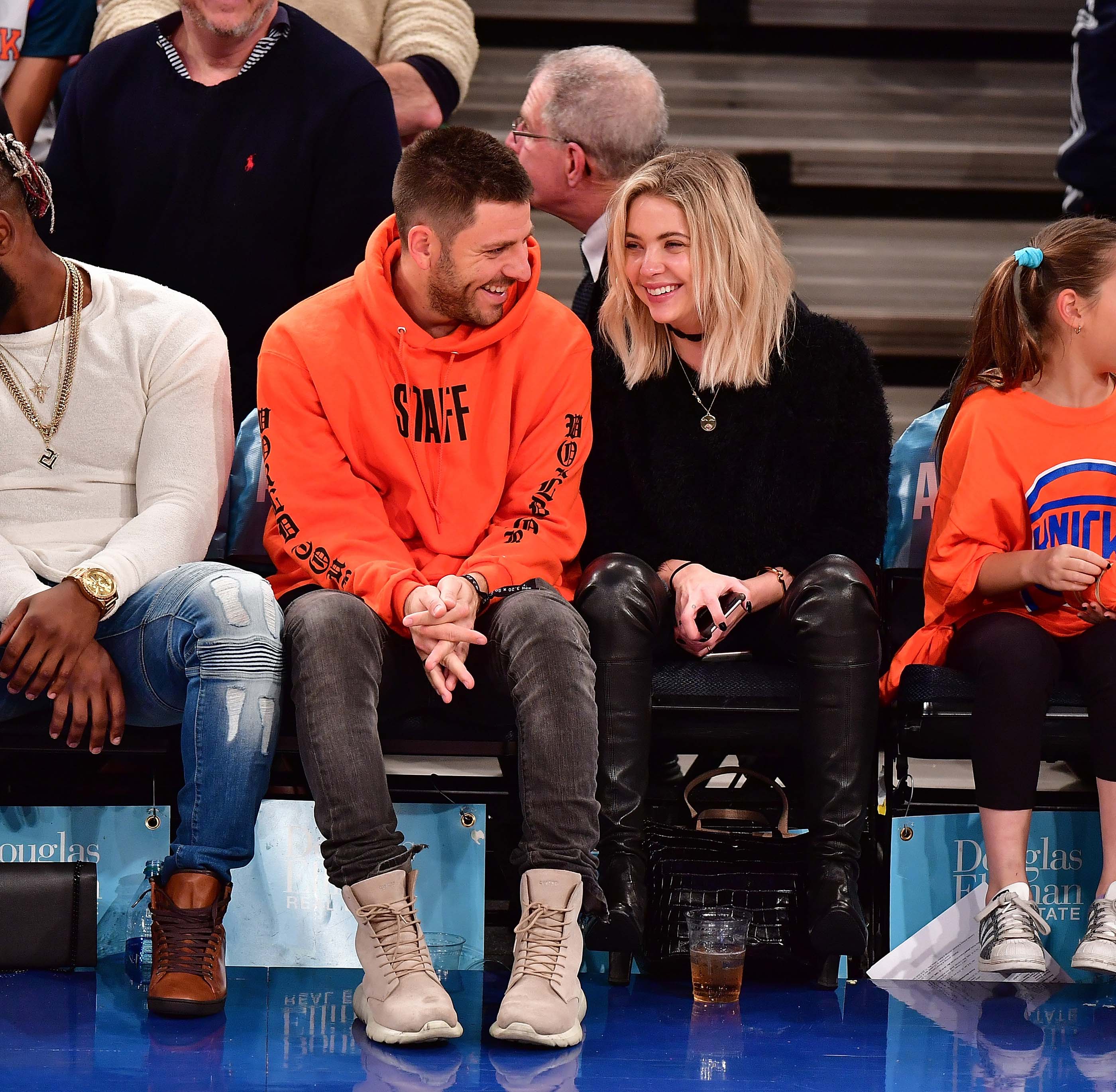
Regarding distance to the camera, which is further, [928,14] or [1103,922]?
[928,14]

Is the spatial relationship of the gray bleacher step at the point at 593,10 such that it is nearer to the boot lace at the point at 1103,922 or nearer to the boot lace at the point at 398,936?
the boot lace at the point at 1103,922

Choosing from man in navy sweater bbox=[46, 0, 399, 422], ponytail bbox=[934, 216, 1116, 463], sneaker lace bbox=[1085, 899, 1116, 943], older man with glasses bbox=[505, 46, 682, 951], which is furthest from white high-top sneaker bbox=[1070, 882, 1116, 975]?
man in navy sweater bbox=[46, 0, 399, 422]

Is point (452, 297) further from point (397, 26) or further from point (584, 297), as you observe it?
point (397, 26)

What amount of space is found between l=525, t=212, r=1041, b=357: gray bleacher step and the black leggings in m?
1.71

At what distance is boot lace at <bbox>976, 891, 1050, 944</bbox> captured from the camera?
8.30 feet

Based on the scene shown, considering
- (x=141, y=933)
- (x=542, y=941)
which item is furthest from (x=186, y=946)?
(x=542, y=941)

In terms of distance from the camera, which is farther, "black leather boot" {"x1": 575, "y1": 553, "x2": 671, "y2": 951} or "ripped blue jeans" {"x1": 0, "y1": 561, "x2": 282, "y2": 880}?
"black leather boot" {"x1": 575, "y1": 553, "x2": 671, "y2": 951}

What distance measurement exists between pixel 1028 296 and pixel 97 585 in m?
1.81

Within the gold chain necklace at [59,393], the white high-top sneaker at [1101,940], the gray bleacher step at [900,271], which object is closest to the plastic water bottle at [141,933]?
the gold chain necklace at [59,393]

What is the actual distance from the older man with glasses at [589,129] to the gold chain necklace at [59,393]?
1.42 metres

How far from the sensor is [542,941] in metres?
2.34

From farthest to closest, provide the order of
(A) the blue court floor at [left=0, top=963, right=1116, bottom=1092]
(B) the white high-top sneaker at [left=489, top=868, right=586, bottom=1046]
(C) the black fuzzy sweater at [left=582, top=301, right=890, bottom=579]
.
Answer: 1. (C) the black fuzzy sweater at [left=582, top=301, right=890, bottom=579]
2. (B) the white high-top sneaker at [left=489, top=868, right=586, bottom=1046]
3. (A) the blue court floor at [left=0, top=963, right=1116, bottom=1092]

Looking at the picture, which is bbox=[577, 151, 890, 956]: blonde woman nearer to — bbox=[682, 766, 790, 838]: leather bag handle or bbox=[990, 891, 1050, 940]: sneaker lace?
bbox=[682, 766, 790, 838]: leather bag handle

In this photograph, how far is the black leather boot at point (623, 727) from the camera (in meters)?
2.61
